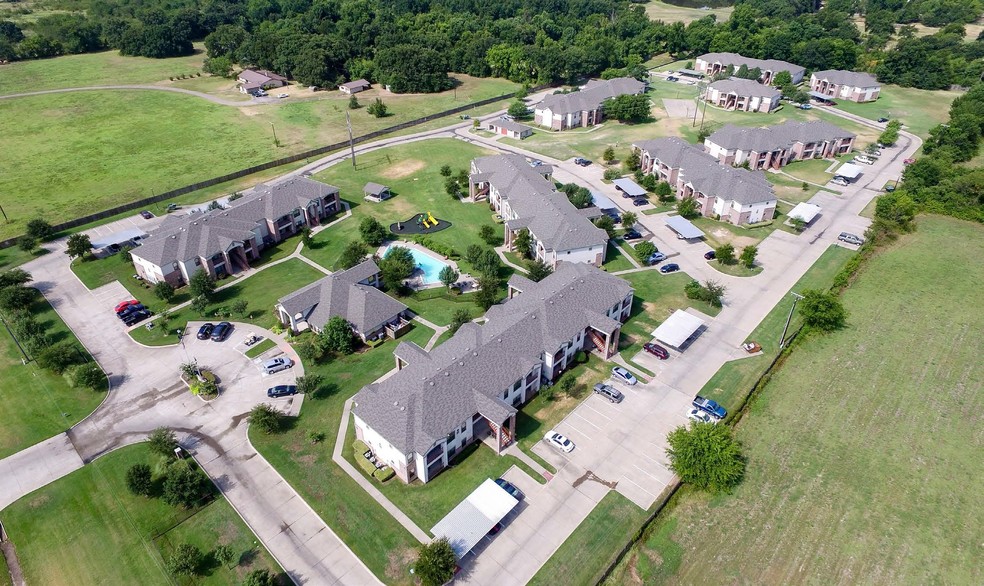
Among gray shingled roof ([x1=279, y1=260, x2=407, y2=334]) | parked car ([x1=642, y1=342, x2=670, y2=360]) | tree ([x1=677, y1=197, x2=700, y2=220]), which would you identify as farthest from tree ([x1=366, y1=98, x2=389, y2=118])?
parked car ([x1=642, y1=342, x2=670, y2=360])

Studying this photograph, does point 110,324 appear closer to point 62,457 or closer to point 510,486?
point 62,457

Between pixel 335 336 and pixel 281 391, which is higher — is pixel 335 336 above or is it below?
above

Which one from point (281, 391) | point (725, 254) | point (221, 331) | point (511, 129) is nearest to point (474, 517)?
point (281, 391)

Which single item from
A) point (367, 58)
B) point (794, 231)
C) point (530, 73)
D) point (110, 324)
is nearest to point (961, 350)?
point (794, 231)

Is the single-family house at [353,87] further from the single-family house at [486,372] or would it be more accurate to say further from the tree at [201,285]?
the single-family house at [486,372]

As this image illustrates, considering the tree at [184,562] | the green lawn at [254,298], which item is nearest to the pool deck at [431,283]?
the green lawn at [254,298]

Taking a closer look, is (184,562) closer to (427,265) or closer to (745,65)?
(427,265)
